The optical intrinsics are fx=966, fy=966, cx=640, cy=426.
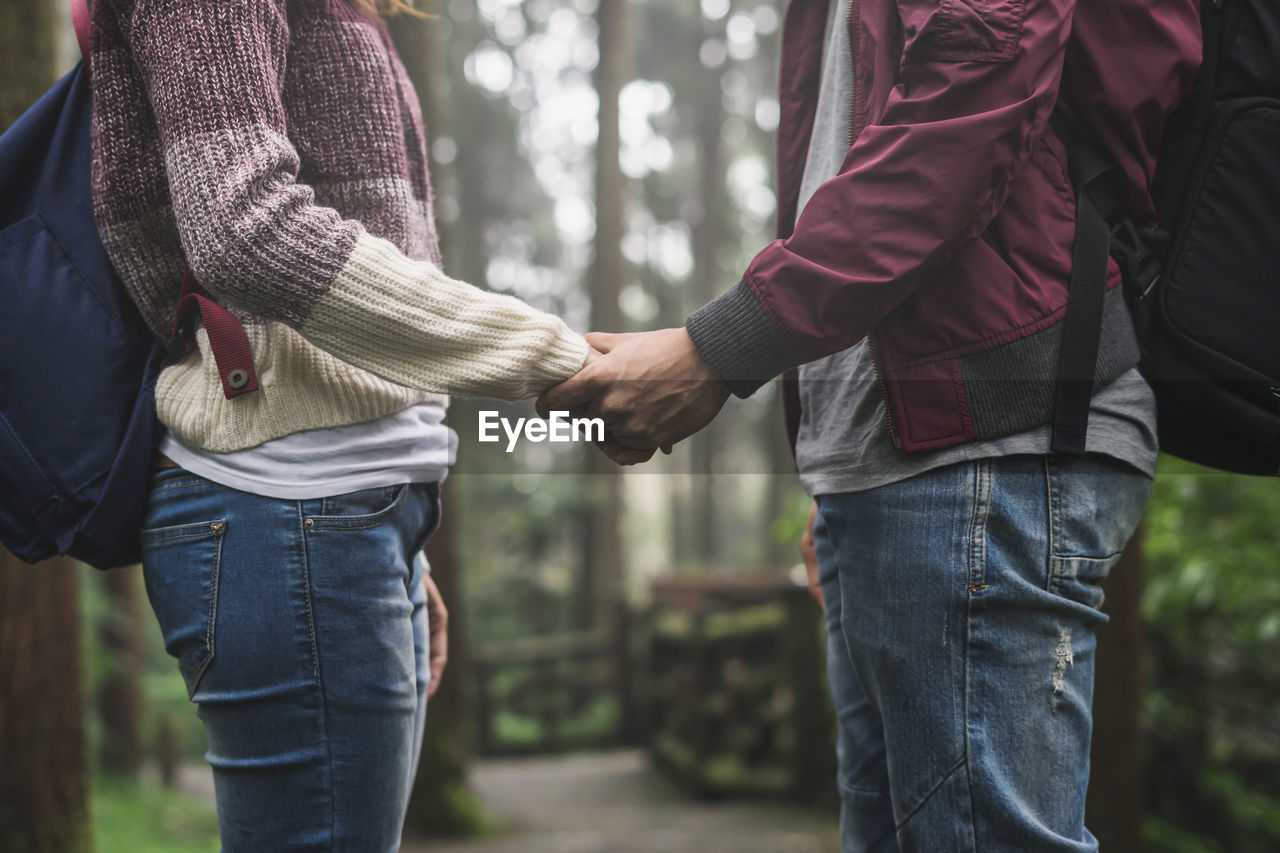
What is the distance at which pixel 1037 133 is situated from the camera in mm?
1229

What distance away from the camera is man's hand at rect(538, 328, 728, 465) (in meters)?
1.36

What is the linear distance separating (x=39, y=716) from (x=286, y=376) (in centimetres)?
270

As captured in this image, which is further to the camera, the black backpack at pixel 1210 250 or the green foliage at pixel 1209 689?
the green foliage at pixel 1209 689

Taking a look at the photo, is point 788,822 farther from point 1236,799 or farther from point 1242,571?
point 1242,571

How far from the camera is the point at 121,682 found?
9.29 metres

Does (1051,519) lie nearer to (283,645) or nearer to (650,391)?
(650,391)

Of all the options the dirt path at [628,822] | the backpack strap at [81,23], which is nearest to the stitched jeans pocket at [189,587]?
the backpack strap at [81,23]

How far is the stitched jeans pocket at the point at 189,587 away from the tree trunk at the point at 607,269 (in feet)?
29.3

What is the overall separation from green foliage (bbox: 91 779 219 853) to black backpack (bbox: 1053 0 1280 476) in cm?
561

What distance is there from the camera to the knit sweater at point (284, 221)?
1205mm

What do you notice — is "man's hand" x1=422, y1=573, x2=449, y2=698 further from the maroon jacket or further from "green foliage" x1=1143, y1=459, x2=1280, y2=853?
"green foliage" x1=1143, y1=459, x2=1280, y2=853

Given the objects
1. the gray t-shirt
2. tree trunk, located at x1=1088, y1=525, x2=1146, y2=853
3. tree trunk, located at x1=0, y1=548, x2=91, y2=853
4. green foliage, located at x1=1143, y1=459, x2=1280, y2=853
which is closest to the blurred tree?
tree trunk, located at x1=0, y1=548, x2=91, y2=853

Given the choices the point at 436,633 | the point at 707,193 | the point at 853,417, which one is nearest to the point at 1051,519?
the point at 853,417

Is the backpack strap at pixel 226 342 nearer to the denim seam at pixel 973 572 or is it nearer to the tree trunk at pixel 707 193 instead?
the denim seam at pixel 973 572
